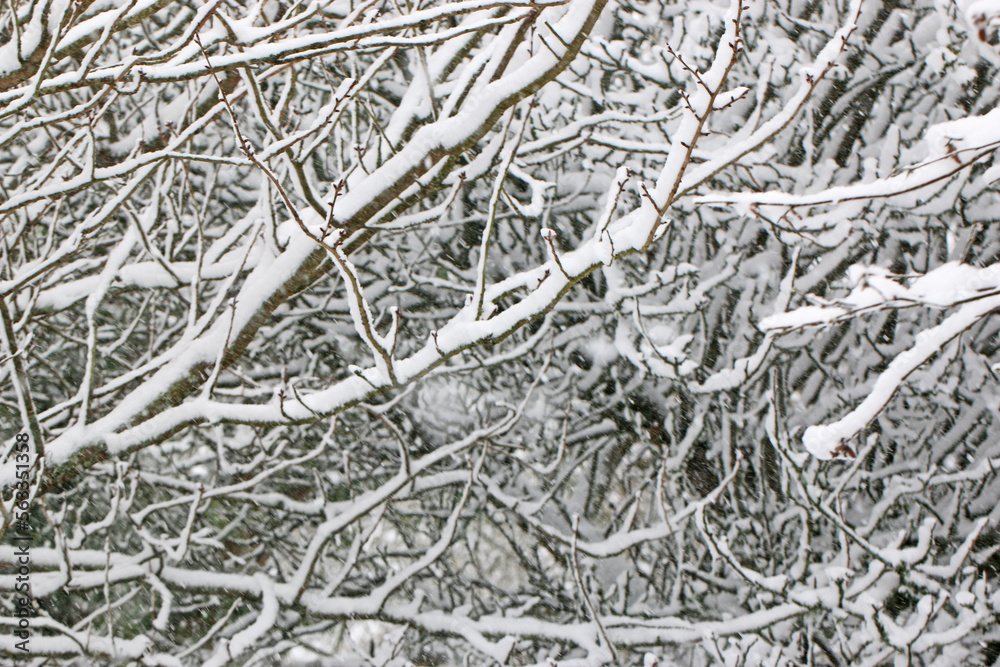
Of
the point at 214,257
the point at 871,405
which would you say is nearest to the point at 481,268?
the point at 871,405

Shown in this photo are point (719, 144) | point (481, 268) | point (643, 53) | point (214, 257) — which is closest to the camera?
point (481, 268)

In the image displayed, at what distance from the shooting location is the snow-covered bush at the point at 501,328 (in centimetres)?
238

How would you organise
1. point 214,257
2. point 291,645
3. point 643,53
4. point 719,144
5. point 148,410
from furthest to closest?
point 643,53 < point 719,144 < point 291,645 < point 214,257 < point 148,410

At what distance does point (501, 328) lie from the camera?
218 cm

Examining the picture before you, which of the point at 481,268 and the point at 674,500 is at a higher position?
the point at 481,268

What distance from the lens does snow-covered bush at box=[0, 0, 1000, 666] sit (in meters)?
2.38

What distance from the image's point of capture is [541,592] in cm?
466

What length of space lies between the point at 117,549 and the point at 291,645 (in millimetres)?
2524

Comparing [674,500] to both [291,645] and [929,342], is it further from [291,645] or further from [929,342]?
[929,342]

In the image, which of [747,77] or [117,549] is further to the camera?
[117,549]
